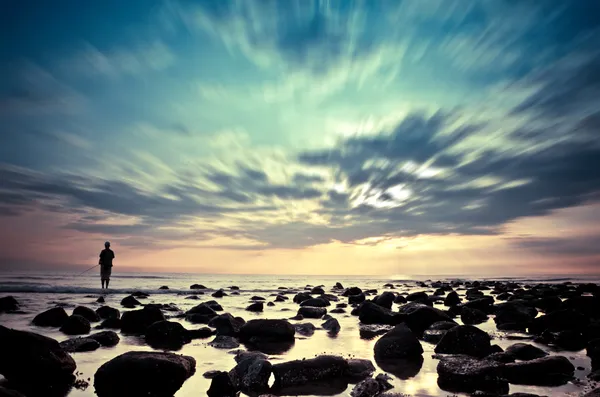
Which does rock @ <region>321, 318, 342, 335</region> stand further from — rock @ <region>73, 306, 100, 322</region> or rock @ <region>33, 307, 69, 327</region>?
rock @ <region>33, 307, 69, 327</region>

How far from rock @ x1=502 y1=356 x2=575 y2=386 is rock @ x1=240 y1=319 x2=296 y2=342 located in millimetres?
5042

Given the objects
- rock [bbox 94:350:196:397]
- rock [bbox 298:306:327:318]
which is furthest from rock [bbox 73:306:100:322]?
rock [bbox 94:350:196:397]

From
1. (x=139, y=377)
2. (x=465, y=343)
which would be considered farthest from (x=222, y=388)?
(x=465, y=343)

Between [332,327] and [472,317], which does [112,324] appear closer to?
[332,327]

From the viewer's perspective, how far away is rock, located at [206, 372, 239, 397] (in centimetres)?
480

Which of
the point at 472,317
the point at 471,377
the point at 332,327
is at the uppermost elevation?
the point at 471,377

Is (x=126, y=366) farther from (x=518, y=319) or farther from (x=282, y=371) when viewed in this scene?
(x=518, y=319)

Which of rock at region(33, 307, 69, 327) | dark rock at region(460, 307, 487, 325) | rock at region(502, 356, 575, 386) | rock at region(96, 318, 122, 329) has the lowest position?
dark rock at region(460, 307, 487, 325)

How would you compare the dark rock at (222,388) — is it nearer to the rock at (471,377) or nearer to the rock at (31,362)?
the rock at (31,362)

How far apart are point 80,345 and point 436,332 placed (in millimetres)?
8618

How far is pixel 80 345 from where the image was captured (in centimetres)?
750

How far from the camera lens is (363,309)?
1333 centimetres

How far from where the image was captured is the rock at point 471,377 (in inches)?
213

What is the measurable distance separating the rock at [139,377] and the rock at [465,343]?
565 centimetres
